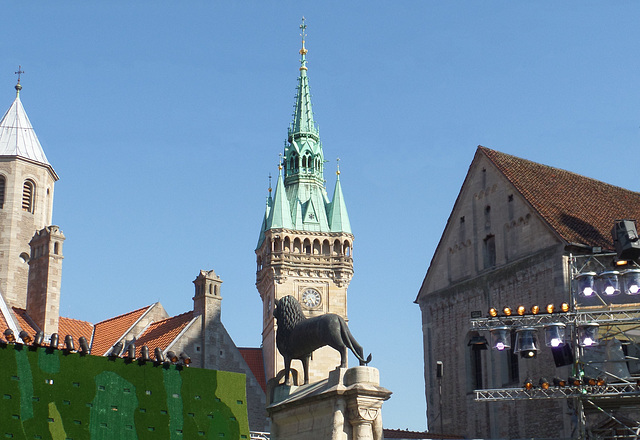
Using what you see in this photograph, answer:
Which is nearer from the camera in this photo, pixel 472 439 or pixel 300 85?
pixel 472 439

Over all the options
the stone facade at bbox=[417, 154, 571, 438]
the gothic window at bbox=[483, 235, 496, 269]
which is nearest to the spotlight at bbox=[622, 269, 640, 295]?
the stone facade at bbox=[417, 154, 571, 438]

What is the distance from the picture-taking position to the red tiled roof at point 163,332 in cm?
4703

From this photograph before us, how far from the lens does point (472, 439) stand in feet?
125

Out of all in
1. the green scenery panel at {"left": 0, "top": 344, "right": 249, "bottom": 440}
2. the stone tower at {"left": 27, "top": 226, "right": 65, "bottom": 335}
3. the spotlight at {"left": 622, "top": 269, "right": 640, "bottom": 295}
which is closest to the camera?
the green scenery panel at {"left": 0, "top": 344, "right": 249, "bottom": 440}

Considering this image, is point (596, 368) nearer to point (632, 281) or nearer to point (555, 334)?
point (555, 334)

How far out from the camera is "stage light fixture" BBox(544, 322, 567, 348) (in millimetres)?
28438

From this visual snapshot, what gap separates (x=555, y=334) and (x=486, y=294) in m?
12.3

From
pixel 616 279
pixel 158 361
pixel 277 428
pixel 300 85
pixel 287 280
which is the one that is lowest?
pixel 277 428

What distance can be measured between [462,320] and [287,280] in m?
35.9

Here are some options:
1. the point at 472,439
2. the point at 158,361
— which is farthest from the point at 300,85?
the point at 158,361

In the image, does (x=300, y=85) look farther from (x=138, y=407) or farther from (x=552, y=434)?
(x=138, y=407)

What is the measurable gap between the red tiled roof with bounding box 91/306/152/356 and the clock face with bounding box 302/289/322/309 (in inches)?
1001

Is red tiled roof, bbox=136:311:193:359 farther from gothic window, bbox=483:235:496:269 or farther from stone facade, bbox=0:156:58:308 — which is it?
gothic window, bbox=483:235:496:269

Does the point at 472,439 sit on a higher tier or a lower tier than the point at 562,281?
lower
